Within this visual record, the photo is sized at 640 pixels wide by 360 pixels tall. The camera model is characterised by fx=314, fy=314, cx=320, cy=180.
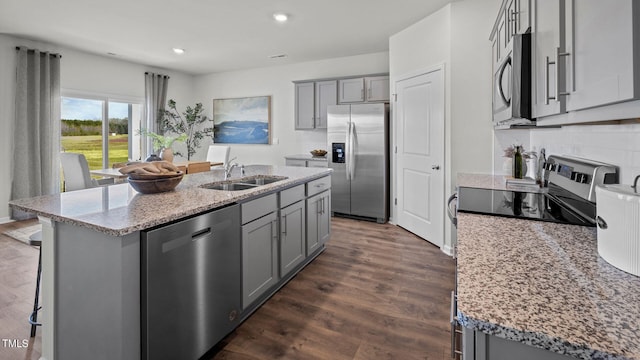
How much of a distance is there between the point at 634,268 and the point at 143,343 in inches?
67.2

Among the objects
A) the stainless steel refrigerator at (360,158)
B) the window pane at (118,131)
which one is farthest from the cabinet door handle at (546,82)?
the window pane at (118,131)

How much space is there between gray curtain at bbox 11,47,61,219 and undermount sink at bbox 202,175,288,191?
394 cm

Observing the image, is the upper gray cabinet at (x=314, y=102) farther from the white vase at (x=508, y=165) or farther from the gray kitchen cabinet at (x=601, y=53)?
the gray kitchen cabinet at (x=601, y=53)

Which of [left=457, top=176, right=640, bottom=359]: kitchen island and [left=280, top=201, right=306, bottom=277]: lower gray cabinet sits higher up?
[left=457, top=176, right=640, bottom=359]: kitchen island

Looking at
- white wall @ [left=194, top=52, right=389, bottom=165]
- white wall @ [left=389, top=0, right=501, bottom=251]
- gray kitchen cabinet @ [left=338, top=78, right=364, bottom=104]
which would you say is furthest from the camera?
white wall @ [left=194, top=52, right=389, bottom=165]

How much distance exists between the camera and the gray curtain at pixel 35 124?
14.6ft

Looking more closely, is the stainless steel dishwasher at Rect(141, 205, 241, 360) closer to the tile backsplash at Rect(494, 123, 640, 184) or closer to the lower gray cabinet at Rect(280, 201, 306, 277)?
the lower gray cabinet at Rect(280, 201, 306, 277)

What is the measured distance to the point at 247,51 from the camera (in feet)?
17.0

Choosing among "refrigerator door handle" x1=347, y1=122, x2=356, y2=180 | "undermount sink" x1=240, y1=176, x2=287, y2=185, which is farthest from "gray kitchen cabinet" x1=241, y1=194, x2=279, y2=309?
"refrigerator door handle" x1=347, y1=122, x2=356, y2=180

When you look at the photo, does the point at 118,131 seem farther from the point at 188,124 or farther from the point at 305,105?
the point at 305,105

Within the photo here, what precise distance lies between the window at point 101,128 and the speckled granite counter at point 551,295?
6.20 metres

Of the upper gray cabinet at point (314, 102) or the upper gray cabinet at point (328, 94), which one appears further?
the upper gray cabinet at point (314, 102)

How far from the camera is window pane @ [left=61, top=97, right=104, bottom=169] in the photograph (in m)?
5.08

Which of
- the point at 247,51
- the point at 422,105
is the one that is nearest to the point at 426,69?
the point at 422,105
